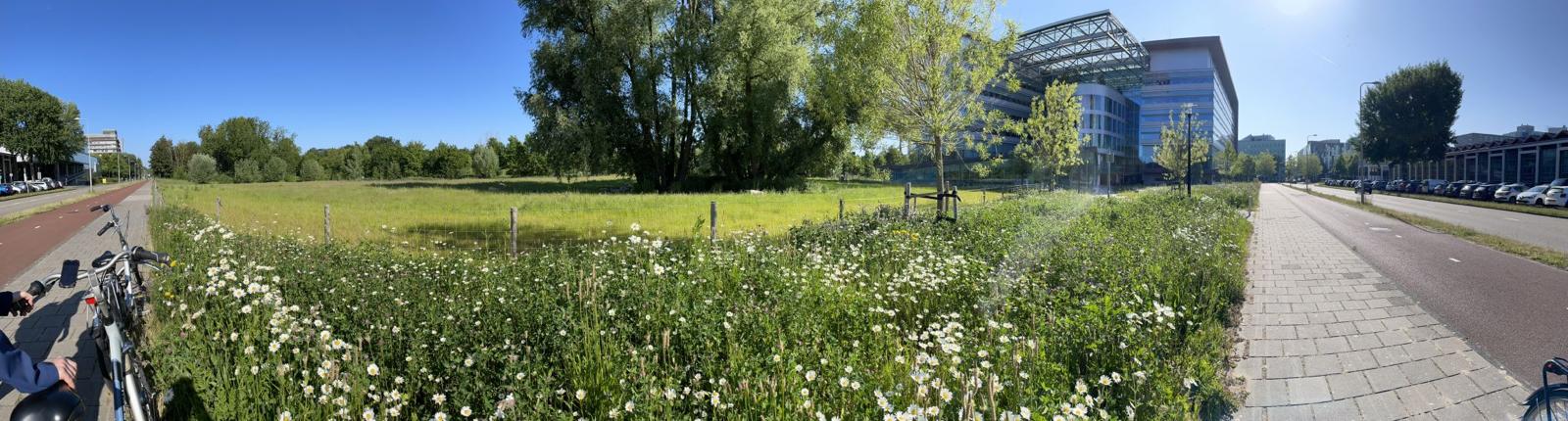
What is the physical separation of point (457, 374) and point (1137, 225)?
11354 mm

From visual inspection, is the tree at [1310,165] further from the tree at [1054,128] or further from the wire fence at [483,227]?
the wire fence at [483,227]

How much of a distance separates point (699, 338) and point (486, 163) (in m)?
94.6

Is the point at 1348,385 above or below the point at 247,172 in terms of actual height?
below

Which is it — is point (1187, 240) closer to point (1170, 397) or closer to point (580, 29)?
point (1170, 397)

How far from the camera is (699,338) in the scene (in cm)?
425

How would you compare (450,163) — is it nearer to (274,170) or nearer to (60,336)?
(274,170)

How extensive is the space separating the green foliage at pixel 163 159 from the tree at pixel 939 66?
152m

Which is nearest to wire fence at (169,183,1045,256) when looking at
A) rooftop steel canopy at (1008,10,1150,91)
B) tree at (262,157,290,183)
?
rooftop steel canopy at (1008,10,1150,91)

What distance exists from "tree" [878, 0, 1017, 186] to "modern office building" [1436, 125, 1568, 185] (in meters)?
58.3

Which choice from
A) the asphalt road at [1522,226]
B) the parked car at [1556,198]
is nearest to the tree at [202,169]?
the asphalt road at [1522,226]

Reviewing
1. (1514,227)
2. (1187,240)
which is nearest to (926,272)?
(1187,240)

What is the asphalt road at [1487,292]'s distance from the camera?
231 inches

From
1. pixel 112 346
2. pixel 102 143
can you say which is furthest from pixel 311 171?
pixel 112 346

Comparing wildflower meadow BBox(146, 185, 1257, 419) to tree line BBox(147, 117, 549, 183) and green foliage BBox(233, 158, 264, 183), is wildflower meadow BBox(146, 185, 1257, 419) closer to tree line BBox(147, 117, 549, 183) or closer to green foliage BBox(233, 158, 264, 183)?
tree line BBox(147, 117, 549, 183)
